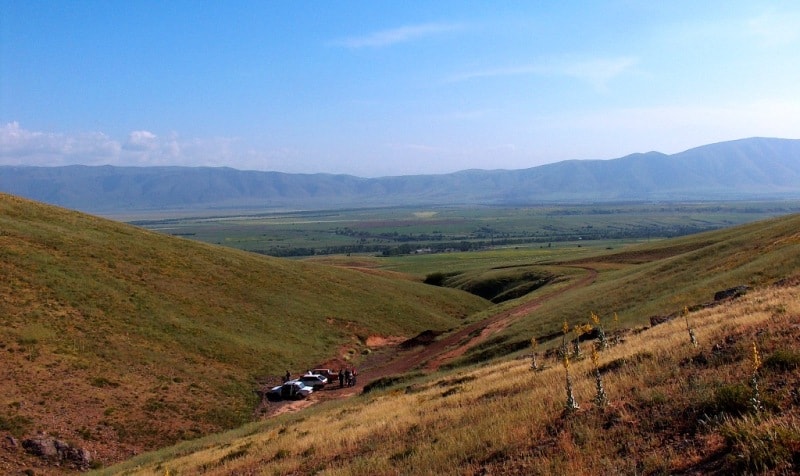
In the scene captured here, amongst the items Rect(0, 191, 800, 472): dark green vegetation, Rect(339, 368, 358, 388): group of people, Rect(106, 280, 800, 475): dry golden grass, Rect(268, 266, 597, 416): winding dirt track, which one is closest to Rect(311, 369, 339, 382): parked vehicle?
Rect(339, 368, 358, 388): group of people

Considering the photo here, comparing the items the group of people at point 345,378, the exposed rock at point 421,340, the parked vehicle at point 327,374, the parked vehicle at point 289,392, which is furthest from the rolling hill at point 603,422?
the exposed rock at point 421,340

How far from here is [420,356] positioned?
148 ft

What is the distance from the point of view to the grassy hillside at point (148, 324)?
28.7 m

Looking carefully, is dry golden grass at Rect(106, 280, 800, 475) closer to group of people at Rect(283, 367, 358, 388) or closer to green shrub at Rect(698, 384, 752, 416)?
green shrub at Rect(698, 384, 752, 416)

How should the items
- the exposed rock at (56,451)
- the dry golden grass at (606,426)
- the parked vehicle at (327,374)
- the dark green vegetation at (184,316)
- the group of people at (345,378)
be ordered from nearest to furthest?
the dry golden grass at (606,426) < the exposed rock at (56,451) < the dark green vegetation at (184,316) < the group of people at (345,378) < the parked vehicle at (327,374)

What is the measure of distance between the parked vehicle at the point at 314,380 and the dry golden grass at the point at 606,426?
19.3 m

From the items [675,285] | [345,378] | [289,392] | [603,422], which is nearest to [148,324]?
[289,392]

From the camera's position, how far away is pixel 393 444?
1297 centimetres

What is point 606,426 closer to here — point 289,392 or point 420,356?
point 289,392

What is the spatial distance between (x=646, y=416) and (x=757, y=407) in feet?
6.22

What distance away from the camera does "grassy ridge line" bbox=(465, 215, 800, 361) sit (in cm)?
3159

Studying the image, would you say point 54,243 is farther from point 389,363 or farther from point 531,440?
point 531,440

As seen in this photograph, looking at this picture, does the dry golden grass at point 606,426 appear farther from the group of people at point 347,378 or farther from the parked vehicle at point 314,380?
the group of people at point 347,378

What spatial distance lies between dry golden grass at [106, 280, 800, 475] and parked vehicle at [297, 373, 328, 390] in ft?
63.3
